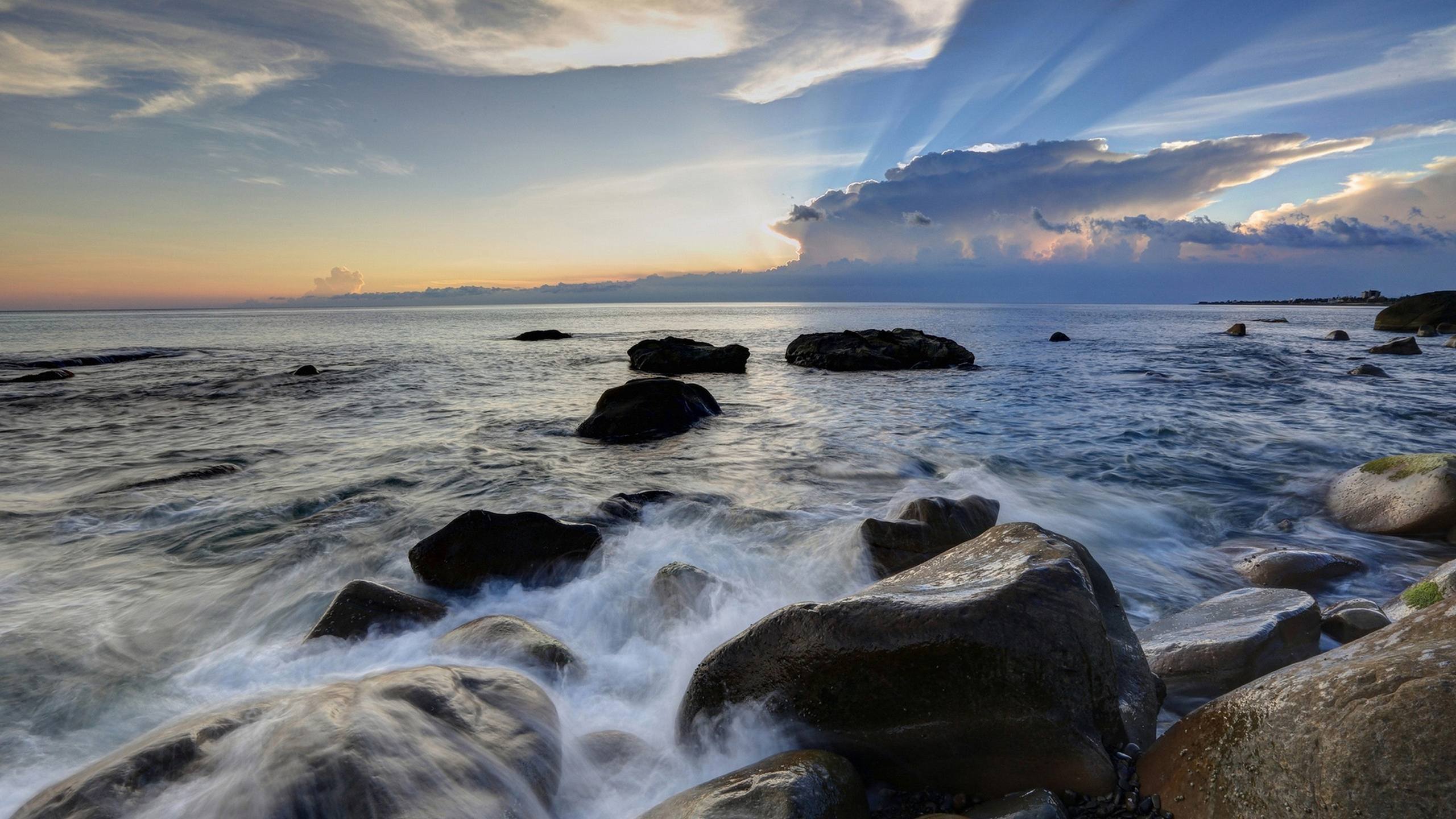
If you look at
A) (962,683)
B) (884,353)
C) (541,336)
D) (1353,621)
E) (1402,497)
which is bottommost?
(1353,621)

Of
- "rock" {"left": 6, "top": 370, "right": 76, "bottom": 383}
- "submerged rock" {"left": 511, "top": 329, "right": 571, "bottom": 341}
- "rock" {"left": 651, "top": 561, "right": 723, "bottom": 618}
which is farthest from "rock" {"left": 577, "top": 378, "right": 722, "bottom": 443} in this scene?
"submerged rock" {"left": 511, "top": 329, "right": 571, "bottom": 341}

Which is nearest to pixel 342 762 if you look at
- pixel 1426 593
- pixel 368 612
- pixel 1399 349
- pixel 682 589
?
pixel 368 612

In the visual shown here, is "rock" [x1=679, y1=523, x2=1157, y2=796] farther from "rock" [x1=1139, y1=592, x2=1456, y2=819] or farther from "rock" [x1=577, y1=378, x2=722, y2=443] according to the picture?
"rock" [x1=577, y1=378, x2=722, y2=443]

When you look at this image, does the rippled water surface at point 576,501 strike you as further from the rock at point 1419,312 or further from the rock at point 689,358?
the rock at point 1419,312

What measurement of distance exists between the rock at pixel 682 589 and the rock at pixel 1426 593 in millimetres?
5395

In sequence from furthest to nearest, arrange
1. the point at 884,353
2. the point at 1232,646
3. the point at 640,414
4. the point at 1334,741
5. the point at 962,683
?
1. the point at 884,353
2. the point at 640,414
3. the point at 1232,646
4. the point at 962,683
5. the point at 1334,741

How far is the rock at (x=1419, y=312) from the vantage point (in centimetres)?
4619

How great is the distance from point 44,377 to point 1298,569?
115 ft

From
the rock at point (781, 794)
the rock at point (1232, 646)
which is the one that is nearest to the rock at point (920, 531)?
the rock at point (1232, 646)

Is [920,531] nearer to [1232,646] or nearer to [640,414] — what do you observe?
[1232,646]

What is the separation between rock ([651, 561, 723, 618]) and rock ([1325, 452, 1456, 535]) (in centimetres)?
813

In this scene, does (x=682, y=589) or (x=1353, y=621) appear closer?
(x=1353, y=621)

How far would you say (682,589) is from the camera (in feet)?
20.1

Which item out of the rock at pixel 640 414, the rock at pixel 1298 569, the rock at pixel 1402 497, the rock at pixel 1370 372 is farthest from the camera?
the rock at pixel 1370 372
